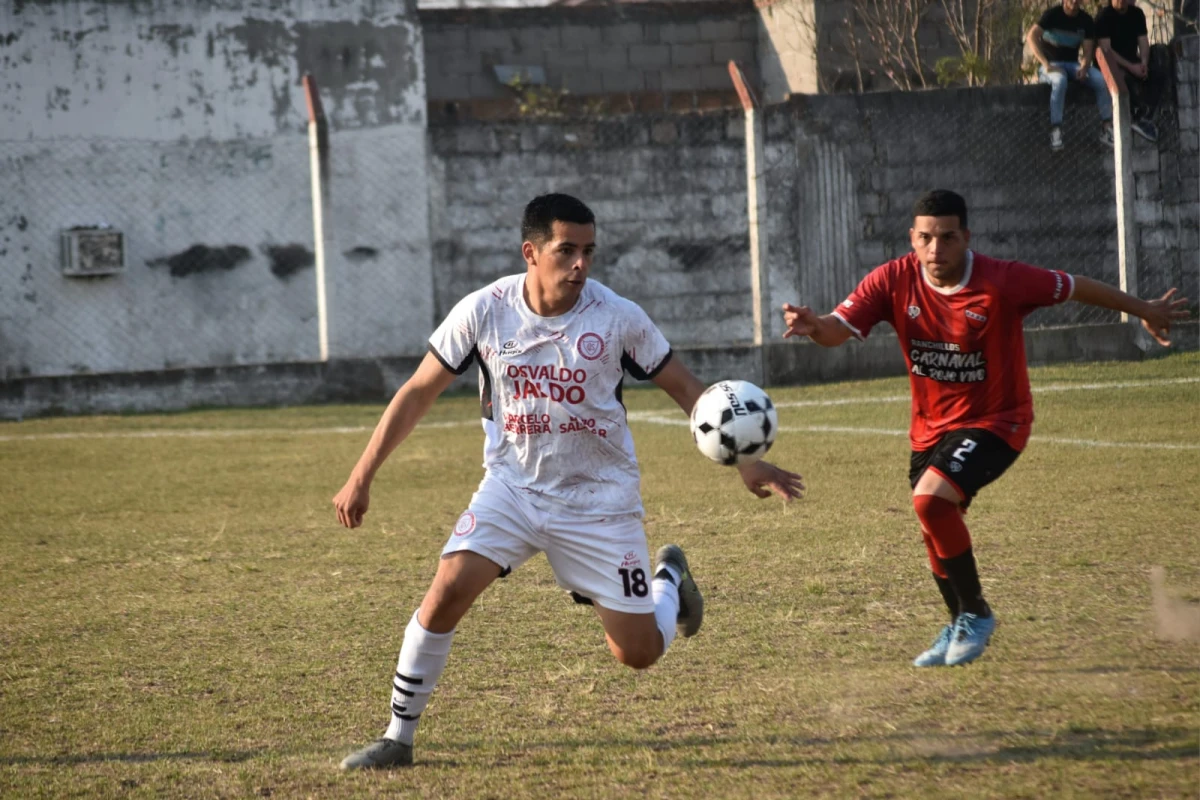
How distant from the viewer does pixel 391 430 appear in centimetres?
475

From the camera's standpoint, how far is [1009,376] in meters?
5.55

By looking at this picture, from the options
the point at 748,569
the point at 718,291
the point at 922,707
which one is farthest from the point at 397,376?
the point at 922,707

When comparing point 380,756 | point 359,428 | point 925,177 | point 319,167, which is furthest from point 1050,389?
point 380,756

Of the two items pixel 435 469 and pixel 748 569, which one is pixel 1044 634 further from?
pixel 435 469

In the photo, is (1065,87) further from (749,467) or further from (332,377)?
(749,467)

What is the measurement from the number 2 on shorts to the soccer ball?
44 centimetres

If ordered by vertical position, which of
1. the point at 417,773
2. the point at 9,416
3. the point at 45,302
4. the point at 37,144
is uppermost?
the point at 37,144

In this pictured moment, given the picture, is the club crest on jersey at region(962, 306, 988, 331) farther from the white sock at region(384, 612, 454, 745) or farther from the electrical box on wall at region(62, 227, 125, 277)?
the electrical box on wall at region(62, 227, 125, 277)

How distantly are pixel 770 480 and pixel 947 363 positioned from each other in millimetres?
1374

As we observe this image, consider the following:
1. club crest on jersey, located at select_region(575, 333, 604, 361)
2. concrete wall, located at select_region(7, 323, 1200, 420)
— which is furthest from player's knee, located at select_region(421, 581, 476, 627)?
concrete wall, located at select_region(7, 323, 1200, 420)

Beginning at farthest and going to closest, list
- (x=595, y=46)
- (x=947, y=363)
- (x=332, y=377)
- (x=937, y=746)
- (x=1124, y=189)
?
(x=595, y=46)
(x=332, y=377)
(x=1124, y=189)
(x=947, y=363)
(x=937, y=746)

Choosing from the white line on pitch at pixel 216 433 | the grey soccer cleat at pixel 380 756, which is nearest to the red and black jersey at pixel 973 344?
the grey soccer cleat at pixel 380 756

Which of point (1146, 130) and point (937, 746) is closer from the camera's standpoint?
point (937, 746)

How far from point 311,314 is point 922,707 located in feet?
45.7
